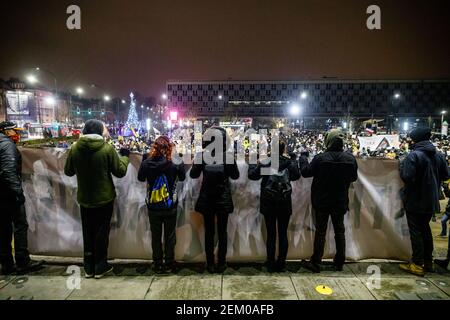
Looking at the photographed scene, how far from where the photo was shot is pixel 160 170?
14.0 ft

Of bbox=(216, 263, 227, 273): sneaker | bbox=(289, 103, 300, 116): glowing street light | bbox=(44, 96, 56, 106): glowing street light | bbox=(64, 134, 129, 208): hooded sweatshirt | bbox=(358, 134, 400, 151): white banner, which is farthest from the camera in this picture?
bbox=(289, 103, 300, 116): glowing street light

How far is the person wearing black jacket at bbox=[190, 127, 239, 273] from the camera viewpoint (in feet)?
14.0

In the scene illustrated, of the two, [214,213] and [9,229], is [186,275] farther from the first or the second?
[9,229]

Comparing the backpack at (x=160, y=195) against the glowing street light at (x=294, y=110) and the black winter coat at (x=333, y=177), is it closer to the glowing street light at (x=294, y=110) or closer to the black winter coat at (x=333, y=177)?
the black winter coat at (x=333, y=177)

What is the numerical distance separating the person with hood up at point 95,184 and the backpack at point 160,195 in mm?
438

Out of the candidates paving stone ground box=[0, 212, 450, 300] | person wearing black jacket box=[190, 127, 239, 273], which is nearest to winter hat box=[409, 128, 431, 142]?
paving stone ground box=[0, 212, 450, 300]

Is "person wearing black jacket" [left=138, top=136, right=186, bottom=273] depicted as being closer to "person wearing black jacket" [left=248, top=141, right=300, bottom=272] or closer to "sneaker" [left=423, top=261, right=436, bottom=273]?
"person wearing black jacket" [left=248, top=141, right=300, bottom=272]

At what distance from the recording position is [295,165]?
4348 millimetres

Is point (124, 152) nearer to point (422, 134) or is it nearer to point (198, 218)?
point (198, 218)

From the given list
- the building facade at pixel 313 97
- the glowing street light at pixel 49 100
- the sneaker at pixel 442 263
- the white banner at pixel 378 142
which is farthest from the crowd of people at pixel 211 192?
the building facade at pixel 313 97

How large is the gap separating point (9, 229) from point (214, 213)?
8.63 feet

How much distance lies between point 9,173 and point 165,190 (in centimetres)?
190

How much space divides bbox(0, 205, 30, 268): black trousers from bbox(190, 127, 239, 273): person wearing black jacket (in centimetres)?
230
